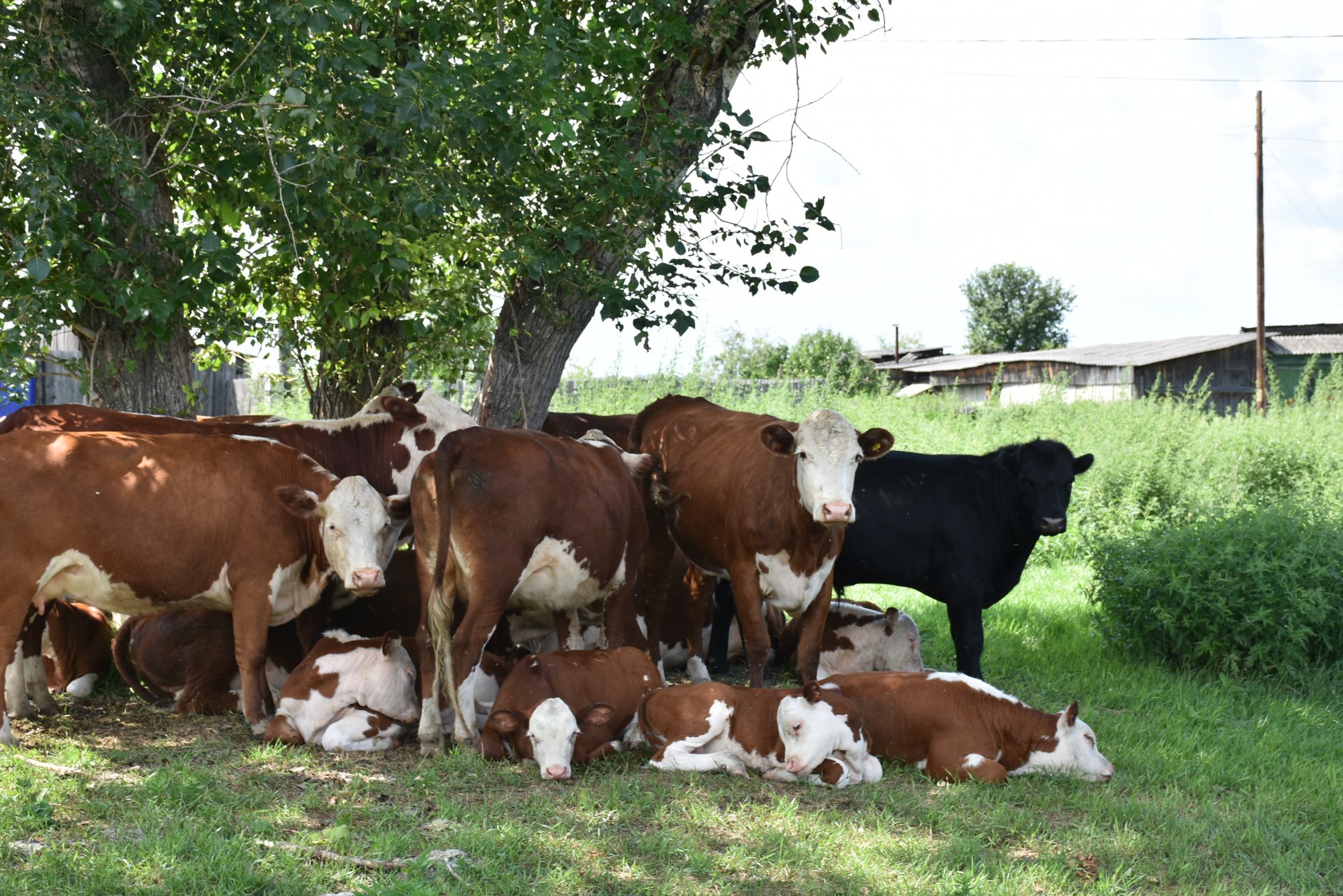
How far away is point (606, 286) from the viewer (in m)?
8.52

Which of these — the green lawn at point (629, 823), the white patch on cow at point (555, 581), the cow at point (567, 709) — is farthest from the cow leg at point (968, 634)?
the white patch on cow at point (555, 581)

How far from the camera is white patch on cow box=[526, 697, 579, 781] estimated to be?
19.0ft

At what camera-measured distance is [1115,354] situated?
3978 centimetres

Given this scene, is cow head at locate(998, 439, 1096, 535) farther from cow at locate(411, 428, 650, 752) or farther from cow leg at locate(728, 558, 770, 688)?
cow at locate(411, 428, 650, 752)

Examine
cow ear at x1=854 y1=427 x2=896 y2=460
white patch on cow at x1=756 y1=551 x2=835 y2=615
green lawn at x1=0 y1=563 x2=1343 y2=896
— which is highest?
cow ear at x1=854 y1=427 x2=896 y2=460

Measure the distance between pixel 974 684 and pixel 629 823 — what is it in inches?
86.6

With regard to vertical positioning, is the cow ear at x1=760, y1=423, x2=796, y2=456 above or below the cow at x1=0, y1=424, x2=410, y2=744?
above

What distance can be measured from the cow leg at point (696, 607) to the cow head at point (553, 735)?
2.13 m

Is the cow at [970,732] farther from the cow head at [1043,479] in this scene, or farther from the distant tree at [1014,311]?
the distant tree at [1014,311]

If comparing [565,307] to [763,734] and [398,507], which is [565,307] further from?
[763,734]

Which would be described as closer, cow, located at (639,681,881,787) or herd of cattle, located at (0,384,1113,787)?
cow, located at (639,681,881,787)

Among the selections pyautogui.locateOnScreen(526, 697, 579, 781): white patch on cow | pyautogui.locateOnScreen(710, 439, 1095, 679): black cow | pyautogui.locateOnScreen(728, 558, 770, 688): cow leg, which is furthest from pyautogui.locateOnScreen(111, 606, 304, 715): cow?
pyautogui.locateOnScreen(710, 439, 1095, 679): black cow

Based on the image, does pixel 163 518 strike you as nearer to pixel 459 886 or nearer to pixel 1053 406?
pixel 459 886

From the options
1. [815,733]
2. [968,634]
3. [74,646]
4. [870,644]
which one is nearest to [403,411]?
[74,646]
